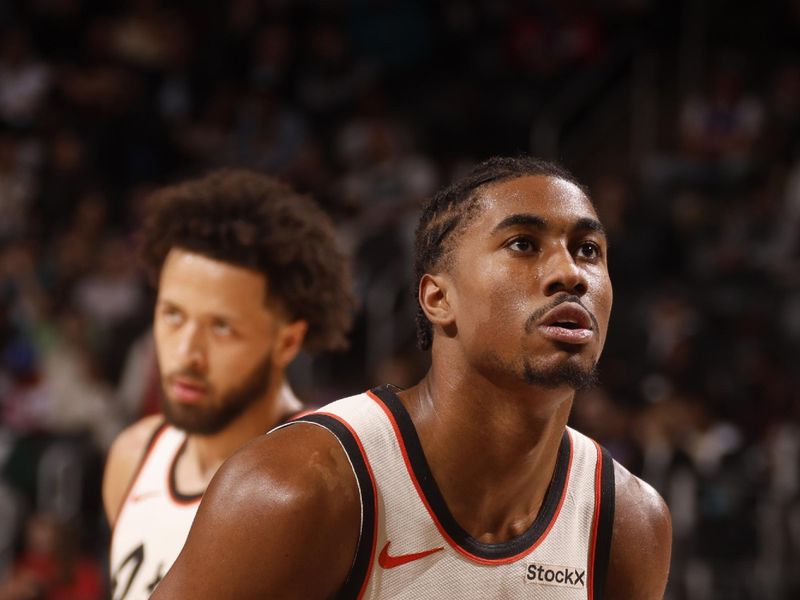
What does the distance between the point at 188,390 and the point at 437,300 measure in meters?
1.05

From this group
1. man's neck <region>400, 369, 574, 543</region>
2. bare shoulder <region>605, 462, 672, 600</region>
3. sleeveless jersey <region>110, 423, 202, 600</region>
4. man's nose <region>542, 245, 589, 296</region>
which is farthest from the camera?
sleeveless jersey <region>110, 423, 202, 600</region>

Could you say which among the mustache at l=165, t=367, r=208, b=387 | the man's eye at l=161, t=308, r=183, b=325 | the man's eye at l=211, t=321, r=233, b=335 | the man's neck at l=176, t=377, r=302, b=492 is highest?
the man's eye at l=161, t=308, r=183, b=325

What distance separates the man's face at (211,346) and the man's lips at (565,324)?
1.24 m

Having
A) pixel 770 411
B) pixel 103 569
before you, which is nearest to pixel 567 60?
pixel 770 411

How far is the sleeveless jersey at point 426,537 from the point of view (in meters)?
2.22

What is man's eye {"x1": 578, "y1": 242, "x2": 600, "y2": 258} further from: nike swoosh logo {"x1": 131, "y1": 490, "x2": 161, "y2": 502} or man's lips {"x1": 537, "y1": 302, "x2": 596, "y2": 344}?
nike swoosh logo {"x1": 131, "y1": 490, "x2": 161, "y2": 502}

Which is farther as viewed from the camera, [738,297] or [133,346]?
[738,297]

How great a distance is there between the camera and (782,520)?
21.6 ft

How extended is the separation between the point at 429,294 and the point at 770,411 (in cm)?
531

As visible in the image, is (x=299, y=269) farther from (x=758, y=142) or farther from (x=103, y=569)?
(x=758, y=142)

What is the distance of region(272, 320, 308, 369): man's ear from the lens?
A: 131 inches

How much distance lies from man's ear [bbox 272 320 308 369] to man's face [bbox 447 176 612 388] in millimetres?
1082

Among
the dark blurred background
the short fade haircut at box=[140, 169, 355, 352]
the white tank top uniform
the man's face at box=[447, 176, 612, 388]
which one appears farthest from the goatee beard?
the dark blurred background

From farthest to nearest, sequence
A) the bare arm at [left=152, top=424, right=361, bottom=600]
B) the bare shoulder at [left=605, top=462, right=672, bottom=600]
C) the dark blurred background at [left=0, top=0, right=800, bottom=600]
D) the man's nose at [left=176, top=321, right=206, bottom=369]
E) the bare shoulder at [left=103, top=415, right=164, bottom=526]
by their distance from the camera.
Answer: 1. the dark blurred background at [left=0, top=0, right=800, bottom=600]
2. the bare shoulder at [left=103, top=415, right=164, bottom=526]
3. the man's nose at [left=176, top=321, right=206, bottom=369]
4. the bare shoulder at [left=605, top=462, right=672, bottom=600]
5. the bare arm at [left=152, top=424, right=361, bottom=600]
